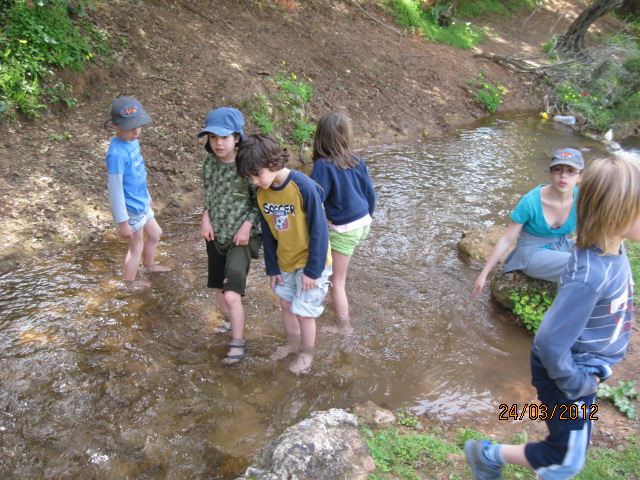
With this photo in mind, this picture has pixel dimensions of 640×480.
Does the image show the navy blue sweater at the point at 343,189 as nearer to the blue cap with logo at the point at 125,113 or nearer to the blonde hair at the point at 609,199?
the blue cap with logo at the point at 125,113

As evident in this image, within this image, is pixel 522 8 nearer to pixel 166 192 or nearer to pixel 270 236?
pixel 166 192

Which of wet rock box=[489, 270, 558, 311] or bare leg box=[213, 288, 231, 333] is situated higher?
wet rock box=[489, 270, 558, 311]

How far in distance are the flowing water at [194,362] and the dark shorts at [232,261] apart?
2.19ft

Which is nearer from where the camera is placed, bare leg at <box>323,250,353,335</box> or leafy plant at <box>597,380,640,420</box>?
leafy plant at <box>597,380,640,420</box>

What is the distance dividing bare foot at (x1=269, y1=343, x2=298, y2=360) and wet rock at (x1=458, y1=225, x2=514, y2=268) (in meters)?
2.48

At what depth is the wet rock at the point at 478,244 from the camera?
522 centimetres

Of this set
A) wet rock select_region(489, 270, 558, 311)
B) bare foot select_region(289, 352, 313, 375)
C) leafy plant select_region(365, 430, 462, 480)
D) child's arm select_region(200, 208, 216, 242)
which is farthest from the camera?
wet rock select_region(489, 270, 558, 311)

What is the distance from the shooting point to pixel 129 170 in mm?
3797

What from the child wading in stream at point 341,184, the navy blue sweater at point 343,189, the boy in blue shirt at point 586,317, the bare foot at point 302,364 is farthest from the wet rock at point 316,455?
the navy blue sweater at point 343,189

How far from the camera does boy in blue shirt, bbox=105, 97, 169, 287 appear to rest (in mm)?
3617

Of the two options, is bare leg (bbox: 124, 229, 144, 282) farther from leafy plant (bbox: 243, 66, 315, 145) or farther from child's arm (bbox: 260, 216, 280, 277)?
leafy plant (bbox: 243, 66, 315, 145)

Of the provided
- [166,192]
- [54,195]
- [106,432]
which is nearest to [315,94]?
[166,192]

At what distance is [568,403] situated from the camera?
202 cm

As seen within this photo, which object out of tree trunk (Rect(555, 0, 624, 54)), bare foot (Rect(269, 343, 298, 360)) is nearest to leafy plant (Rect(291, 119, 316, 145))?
bare foot (Rect(269, 343, 298, 360))
